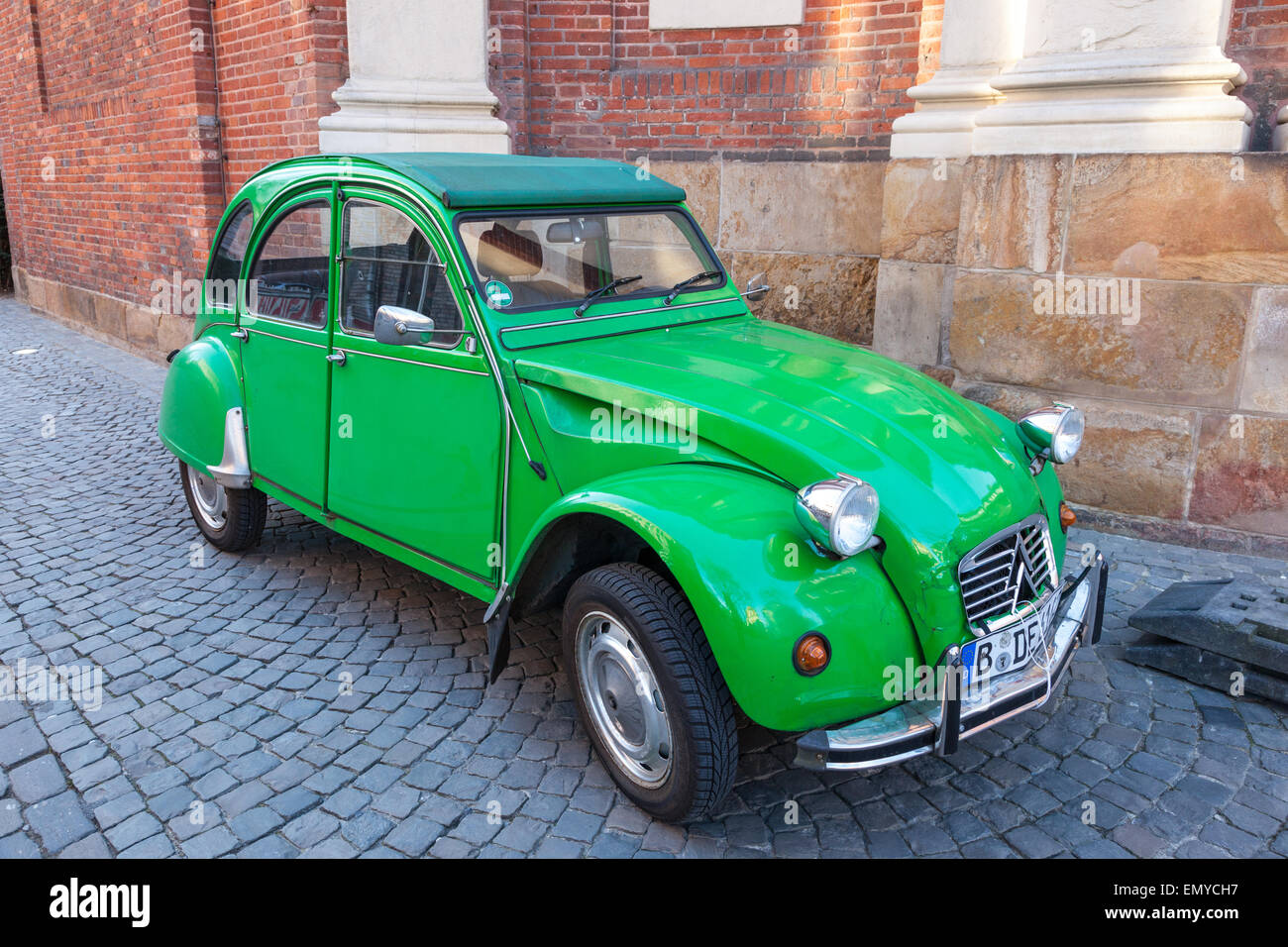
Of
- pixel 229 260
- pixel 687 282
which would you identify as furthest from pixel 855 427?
pixel 229 260

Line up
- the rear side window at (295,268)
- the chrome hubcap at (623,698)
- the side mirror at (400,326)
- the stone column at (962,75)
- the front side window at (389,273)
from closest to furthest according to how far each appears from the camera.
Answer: the chrome hubcap at (623,698) < the side mirror at (400,326) < the front side window at (389,273) < the rear side window at (295,268) < the stone column at (962,75)

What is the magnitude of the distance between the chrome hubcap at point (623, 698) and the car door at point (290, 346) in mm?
1754

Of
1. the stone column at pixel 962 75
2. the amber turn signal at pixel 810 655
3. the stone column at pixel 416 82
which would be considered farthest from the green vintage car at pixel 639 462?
the stone column at pixel 416 82

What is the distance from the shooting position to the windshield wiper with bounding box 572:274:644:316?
3.69m

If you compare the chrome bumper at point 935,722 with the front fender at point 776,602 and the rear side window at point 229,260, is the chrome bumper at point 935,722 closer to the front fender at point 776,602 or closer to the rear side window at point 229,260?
the front fender at point 776,602

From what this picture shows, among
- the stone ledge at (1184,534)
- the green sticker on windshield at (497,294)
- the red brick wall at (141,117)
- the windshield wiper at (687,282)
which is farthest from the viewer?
the red brick wall at (141,117)

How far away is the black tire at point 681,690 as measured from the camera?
8.79ft

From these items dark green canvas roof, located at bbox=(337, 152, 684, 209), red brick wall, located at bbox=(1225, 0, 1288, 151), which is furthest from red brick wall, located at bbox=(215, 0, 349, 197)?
red brick wall, located at bbox=(1225, 0, 1288, 151)

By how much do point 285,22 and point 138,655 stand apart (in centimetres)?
581

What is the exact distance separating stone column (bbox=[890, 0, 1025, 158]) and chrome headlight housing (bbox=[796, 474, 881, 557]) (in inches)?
165

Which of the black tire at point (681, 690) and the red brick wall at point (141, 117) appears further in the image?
the red brick wall at point (141, 117)

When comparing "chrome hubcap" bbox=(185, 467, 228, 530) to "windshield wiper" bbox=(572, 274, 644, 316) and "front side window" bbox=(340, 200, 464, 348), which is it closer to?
"front side window" bbox=(340, 200, 464, 348)
